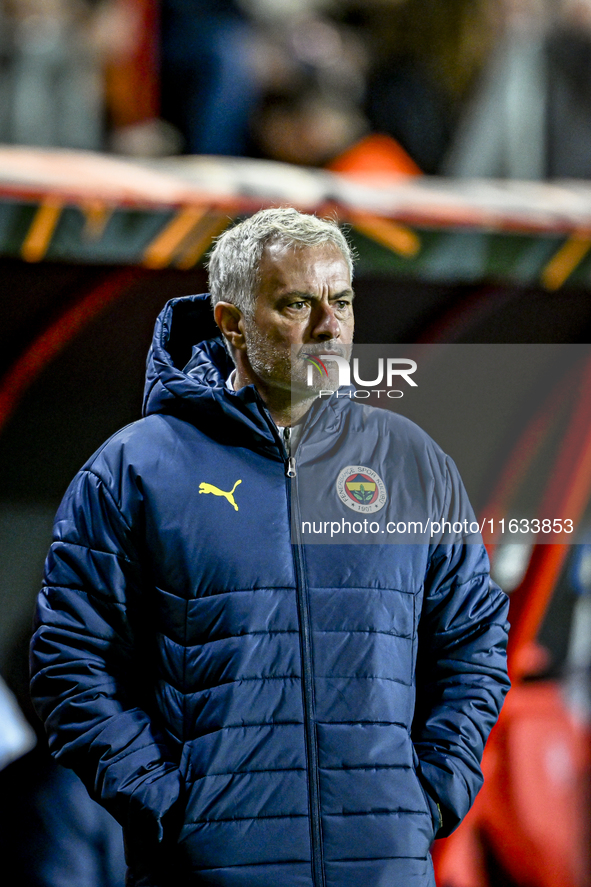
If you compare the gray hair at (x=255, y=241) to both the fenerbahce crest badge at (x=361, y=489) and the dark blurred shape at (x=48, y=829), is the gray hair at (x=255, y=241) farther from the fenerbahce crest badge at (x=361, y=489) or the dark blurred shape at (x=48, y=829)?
the dark blurred shape at (x=48, y=829)

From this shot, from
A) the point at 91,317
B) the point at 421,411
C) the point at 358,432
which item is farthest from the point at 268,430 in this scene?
the point at 91,317

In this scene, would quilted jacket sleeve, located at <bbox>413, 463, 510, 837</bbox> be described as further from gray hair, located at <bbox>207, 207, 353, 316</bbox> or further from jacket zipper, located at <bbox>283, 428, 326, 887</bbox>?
gray hair, located at <bbox>207, 207, 353, 316</bbox>

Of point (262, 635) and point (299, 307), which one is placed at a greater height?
point (299, 307)

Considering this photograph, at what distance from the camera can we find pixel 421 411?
1896 millimetres

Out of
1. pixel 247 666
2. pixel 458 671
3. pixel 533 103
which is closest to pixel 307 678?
pixel 247 666

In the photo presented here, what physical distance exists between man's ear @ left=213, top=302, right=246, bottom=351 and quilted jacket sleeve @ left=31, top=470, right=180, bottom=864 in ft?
0.93

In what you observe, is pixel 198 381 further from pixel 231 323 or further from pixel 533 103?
pixel 533 103

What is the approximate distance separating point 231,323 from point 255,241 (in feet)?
0.42

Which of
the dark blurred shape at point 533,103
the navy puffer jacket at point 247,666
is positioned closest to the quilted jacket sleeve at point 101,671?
the navy puffer jacket at point 247,666

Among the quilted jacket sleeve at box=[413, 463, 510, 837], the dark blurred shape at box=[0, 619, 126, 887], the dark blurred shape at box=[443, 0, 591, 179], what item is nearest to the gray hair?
the quilted jacket sleeve at box=[413, 463, 510, 837]

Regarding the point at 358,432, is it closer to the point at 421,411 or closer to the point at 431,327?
the point at 421,411

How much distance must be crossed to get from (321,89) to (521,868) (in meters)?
2.04

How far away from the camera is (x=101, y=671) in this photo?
3.91 ft

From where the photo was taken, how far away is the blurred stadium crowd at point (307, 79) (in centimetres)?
233
